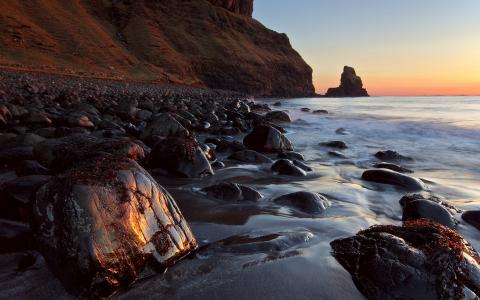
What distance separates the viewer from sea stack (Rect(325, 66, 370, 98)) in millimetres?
112812

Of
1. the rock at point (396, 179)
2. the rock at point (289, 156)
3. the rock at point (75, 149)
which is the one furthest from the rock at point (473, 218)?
the rock at point (75, 149)

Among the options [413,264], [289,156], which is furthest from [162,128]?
[413,264]

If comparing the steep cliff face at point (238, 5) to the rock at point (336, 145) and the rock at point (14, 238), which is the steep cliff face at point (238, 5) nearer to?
the rock at point (336, 145)

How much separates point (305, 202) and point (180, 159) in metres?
1.56

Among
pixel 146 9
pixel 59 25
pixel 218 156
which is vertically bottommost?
pixel 218 156

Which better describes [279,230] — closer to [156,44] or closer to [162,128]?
[162,128]

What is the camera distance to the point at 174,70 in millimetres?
55531

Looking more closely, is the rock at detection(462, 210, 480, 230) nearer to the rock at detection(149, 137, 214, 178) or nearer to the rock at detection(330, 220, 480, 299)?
the rock at detection(330, 220, 480, 299)

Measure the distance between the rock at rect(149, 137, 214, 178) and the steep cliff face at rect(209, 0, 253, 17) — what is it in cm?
8902

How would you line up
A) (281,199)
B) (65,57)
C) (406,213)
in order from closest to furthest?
(406,213), (281,199), (65,57)

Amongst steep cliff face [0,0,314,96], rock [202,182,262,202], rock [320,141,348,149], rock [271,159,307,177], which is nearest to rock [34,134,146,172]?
rock [202,182,262,202]

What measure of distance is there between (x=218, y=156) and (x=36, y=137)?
2.35 m

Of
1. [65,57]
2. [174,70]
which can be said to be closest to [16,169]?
[65,57]

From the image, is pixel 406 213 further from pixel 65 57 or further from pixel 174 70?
pixel 174 70
